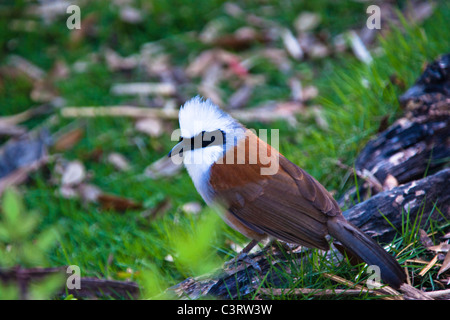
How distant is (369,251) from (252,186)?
35.6 inches

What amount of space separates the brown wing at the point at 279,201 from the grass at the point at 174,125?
0.25 metres

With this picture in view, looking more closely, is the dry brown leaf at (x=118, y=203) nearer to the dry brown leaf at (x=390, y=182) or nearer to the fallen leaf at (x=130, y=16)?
the dry brown leaf at (x=390, y=182)

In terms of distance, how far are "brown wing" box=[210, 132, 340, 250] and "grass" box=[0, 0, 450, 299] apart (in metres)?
0.25

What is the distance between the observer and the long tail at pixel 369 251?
2.90m

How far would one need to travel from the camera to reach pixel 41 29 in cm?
773

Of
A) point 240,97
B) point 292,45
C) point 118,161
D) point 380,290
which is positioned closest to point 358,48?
point 292,45

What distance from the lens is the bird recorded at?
3.19 metres

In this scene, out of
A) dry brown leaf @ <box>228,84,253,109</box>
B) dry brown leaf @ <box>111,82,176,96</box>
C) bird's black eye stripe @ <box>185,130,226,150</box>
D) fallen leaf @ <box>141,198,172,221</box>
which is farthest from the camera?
dry brown leaf @ <box>111,82,176,96</box>

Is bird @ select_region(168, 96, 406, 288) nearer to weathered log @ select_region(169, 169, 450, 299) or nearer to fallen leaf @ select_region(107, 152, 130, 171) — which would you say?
weathered log @ select_region(169, 169, 450, 299)

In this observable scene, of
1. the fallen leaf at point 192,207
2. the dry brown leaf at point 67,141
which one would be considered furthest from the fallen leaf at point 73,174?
the fallen leaf at point 192,207

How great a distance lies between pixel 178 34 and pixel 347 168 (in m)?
4.01

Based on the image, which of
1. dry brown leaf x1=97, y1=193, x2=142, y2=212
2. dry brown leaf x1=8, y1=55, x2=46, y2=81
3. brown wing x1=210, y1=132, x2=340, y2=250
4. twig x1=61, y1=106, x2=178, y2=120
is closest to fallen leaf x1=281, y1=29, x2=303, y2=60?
twig x1=61, y1=106, x2=178, y2=120

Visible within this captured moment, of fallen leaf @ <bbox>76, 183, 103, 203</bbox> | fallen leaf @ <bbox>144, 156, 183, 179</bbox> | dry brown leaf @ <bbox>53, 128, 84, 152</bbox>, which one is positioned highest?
dry brown leaf @ <bbox>53, 128, 84, 152</bbox>

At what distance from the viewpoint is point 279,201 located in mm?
3357
